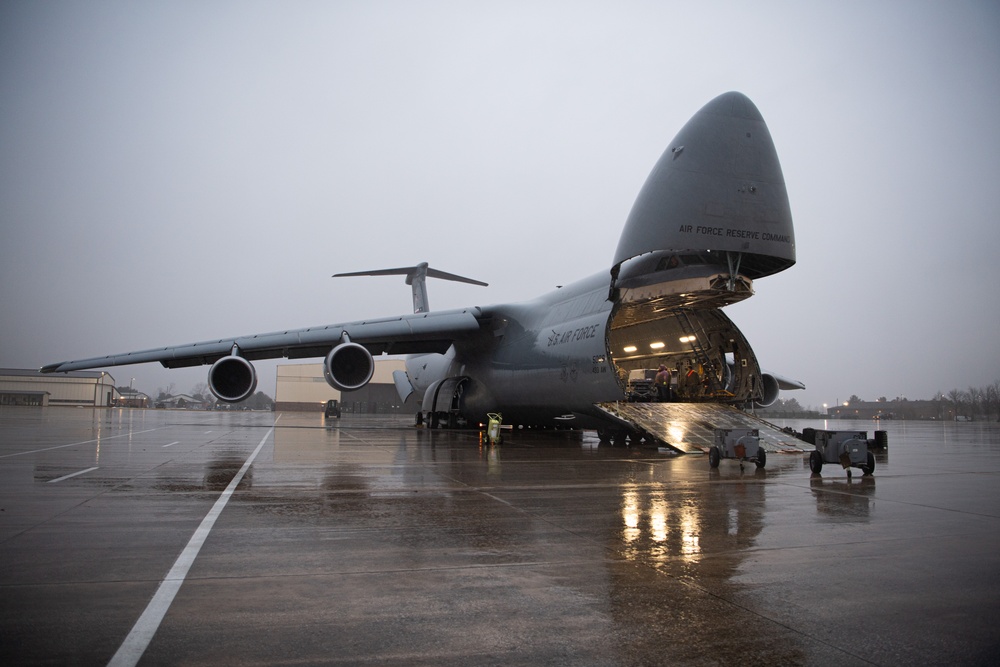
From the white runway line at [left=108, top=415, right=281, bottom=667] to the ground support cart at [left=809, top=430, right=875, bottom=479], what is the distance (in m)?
7.71

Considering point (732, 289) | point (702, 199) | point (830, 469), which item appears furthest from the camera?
point (732, 289)

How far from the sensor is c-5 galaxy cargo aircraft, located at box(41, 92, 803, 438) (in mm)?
12945

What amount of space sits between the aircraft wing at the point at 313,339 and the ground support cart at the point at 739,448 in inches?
434

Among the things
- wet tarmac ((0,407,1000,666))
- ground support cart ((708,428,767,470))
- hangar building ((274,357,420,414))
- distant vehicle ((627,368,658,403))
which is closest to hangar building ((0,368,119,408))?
hangar building ((274,357,420,414))

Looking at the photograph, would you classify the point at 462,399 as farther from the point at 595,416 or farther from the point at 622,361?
the point at 595,416

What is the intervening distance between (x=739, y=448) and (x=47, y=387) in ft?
250

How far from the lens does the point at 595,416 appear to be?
16.7 meters

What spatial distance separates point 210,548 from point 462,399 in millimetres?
18300

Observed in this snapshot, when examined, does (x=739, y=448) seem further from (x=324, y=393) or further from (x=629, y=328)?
(x=324, y=393)

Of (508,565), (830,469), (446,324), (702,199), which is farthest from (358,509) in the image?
(446,324)

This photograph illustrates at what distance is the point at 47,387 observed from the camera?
69.9 m

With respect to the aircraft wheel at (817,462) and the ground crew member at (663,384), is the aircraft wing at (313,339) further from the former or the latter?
the aircraft wheel at (817,462)

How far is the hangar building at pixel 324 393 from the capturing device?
67.6 m

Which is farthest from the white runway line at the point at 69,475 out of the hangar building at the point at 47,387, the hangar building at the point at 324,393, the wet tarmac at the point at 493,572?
the hangar building at the point at 47,387
